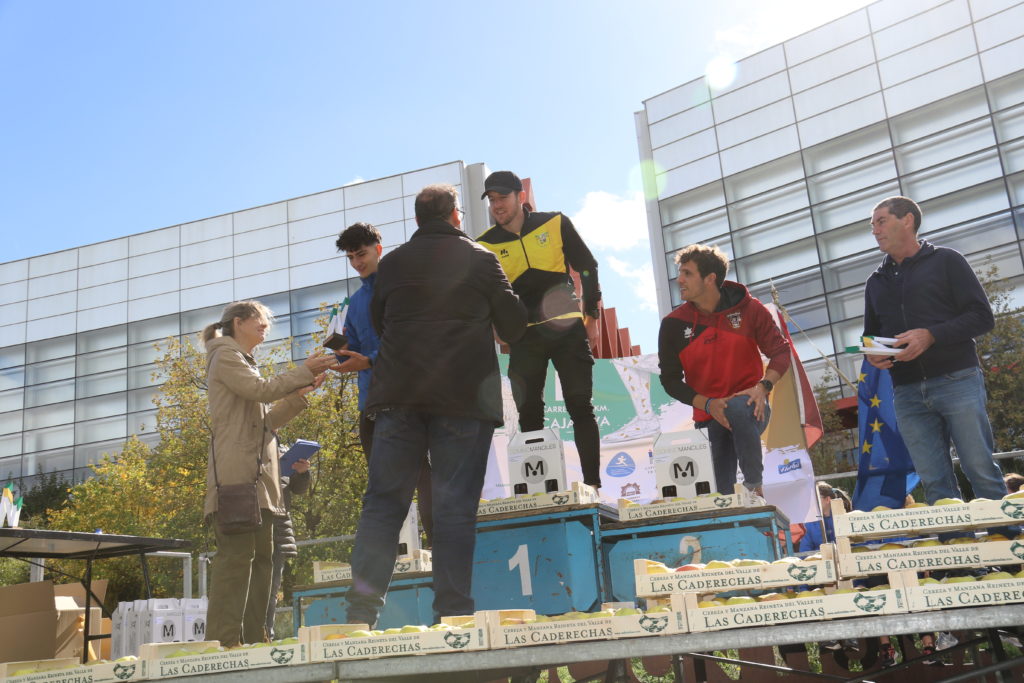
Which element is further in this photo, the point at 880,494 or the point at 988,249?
the point at 988,249

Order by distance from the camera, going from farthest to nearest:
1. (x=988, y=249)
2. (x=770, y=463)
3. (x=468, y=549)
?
1. (x=988, y=249)
2. (x=770, y=463)
3. (x=468, y=549)

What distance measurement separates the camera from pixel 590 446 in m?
4.98

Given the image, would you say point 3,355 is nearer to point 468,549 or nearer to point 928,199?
point 928,199

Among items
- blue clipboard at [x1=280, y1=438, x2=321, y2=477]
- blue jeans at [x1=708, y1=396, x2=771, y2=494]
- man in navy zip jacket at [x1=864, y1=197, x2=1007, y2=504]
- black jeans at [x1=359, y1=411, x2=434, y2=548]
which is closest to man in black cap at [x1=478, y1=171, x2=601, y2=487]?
blue jeans at [x1=708, y1=396, x2=771, y2=494]

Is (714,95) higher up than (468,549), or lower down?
higher up

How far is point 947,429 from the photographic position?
14.5 feet

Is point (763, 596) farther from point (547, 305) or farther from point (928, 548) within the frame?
point (547, 305)

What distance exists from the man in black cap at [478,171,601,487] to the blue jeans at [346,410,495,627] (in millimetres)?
1470

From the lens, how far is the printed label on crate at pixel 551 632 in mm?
2723

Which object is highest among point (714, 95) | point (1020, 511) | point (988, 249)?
point (714, 95)

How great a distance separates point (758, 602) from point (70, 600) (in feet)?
22.5

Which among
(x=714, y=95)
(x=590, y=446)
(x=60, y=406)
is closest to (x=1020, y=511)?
(x=590, y=446)

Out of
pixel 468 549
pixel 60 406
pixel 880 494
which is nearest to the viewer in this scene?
pixel 468 549

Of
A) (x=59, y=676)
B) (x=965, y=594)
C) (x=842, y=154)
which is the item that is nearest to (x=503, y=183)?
(x=59, y=676)
